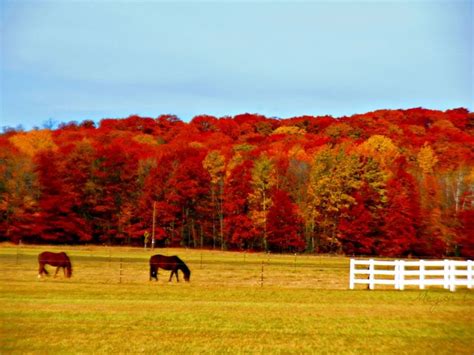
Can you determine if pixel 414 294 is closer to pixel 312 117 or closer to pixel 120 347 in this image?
pixel 120 347

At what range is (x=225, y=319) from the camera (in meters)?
16.2

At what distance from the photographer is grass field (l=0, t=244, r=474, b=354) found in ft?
43.1

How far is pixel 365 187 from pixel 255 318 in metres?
50.7

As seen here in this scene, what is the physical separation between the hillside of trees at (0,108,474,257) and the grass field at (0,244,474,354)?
3982 cm

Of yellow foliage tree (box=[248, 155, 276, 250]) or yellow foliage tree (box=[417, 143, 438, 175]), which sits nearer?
yellow foliage tree (box=[248, 155, 276, 250])

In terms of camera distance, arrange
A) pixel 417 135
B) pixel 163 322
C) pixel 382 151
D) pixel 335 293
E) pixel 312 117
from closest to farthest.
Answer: pixel 163 322 → pixel 335 293 → pixel 382 151 → pixel 417 135 → pixel 312 117

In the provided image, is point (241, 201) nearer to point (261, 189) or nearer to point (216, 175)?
point (261, 189)

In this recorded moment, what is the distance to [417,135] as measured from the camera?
330 feet

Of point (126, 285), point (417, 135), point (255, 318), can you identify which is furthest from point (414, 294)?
point (417, 135)

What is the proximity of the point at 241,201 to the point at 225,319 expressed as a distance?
173 feet

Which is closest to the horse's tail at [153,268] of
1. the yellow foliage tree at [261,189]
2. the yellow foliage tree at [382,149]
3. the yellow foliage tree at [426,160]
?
the yellow foliage tree at [261,189]

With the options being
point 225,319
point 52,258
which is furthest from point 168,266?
point 225,319

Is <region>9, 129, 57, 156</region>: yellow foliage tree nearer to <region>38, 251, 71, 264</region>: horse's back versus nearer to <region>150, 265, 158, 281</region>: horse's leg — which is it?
<region>38, 251, 71, 264</region>: horse's back

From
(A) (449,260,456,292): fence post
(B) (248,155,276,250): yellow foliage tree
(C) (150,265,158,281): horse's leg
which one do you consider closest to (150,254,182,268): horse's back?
(C) (150,265,158,281): horse's leg
